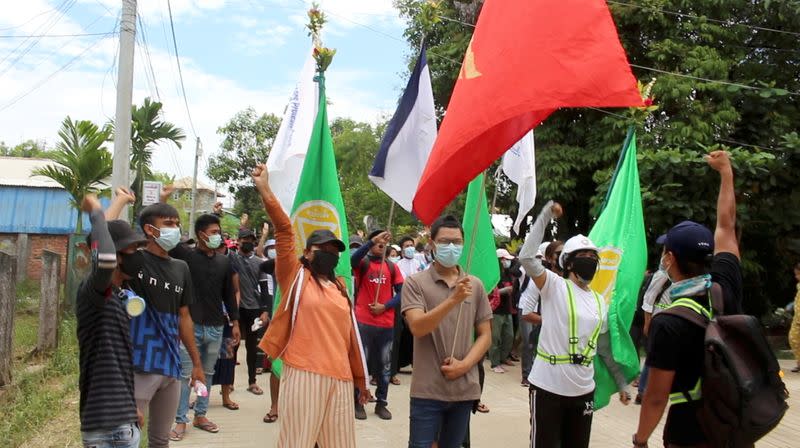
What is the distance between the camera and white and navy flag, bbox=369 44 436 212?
651 centimetres

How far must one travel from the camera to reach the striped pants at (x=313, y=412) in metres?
4.35

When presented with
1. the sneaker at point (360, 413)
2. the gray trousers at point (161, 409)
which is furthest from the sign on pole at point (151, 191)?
the gray trousers at point (161, 409)

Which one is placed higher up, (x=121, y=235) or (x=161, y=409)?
(x=121, y=235)

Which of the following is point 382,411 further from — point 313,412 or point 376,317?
point 313,412

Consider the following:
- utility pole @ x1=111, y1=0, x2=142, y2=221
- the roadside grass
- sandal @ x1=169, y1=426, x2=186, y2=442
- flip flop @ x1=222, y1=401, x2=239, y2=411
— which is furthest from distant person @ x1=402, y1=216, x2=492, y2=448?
utility pole @ x1=111, y1=0, x2=142, y2=221

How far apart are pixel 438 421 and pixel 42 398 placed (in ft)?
17.5

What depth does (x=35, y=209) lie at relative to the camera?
2455cm

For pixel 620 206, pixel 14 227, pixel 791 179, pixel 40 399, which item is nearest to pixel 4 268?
pixel 40 399

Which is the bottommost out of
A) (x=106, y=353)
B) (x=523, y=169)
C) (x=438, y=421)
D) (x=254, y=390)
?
(x=254, y=390)

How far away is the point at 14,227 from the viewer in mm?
24141

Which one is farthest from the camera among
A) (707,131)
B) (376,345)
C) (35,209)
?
(35,209)

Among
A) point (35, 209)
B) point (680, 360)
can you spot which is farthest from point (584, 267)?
point (35, 209)

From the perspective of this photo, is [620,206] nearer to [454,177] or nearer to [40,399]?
[454,177]

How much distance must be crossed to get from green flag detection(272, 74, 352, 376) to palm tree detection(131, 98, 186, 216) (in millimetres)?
9348
